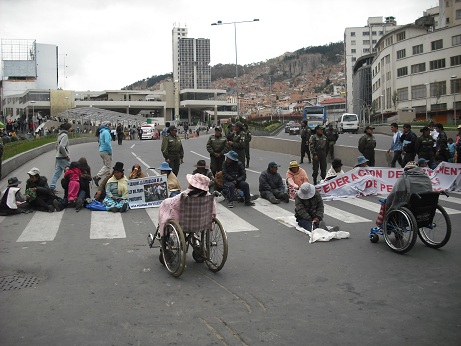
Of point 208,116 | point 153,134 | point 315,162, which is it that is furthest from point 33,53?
point 315,162

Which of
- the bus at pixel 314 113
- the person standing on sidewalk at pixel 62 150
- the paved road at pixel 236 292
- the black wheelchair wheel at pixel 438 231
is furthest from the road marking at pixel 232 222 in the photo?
the bus at pixel 314 113

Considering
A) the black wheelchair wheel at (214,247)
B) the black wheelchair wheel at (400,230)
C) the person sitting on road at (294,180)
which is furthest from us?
the person sitting on road at (294,180)

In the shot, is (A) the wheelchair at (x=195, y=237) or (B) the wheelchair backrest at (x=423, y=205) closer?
(A) the wheelchair at (x=195, y=237)

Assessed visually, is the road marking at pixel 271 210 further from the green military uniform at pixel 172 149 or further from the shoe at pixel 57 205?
the shoe at pixel 57 205

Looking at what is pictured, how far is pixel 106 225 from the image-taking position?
405 inches

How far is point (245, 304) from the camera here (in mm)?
5719

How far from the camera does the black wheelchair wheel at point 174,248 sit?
21.5 feet

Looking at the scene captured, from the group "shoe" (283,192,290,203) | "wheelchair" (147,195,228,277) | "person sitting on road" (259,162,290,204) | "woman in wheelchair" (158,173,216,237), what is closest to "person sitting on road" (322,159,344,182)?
"person sitting on road" (259,162,290,204)

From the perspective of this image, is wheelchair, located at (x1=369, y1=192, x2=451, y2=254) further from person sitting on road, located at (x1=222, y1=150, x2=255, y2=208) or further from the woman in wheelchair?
person sitting on road, located at (x1=222, y1=150, x2=255, y2=208)

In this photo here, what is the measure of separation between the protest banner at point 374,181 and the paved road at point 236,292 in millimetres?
4373

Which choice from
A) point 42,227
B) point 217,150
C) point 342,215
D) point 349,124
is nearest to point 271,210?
point 342,215

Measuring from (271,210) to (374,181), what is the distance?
12.7ft

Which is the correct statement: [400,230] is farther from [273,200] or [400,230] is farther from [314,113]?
[314,113]

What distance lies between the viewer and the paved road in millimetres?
4906
